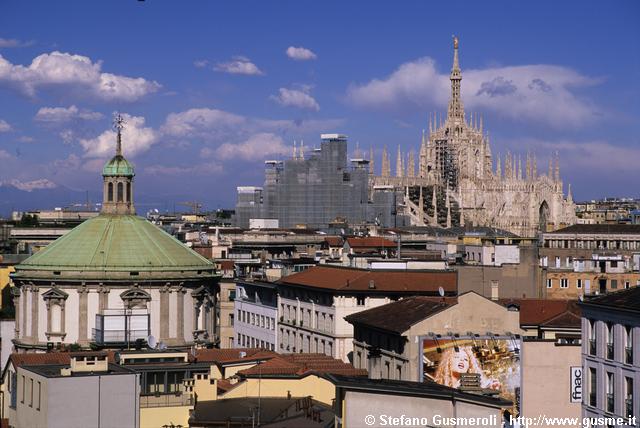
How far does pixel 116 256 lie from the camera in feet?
275

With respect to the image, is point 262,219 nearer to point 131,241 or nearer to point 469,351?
point 131,241

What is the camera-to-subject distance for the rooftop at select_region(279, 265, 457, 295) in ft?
245

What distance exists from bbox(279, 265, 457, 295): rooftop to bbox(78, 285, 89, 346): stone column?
1079cm

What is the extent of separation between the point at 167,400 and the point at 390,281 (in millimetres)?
30442

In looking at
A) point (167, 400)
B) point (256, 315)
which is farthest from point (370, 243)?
point (167, 400)

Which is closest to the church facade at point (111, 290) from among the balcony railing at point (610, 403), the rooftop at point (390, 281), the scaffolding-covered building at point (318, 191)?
the rooftop at point (390, 281)

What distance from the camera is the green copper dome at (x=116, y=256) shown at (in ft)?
271

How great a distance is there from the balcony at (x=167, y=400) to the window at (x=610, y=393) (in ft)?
35.6

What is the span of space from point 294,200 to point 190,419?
144 metres

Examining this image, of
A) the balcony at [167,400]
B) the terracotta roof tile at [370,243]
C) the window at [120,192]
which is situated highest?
the window at [120,192]

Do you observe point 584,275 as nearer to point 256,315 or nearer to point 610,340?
point 256,315

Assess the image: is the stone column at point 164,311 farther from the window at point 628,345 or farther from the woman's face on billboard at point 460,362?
the window at point 628,345

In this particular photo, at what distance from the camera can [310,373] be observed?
48812mm

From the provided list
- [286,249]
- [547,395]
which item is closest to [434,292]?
[547,395]
